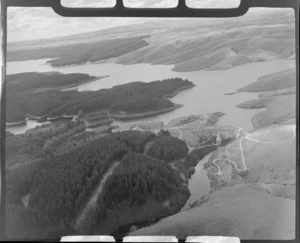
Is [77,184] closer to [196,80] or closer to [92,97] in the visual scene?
[92,97]

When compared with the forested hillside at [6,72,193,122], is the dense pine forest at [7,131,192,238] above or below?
below

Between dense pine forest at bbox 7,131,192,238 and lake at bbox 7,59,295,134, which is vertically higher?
lake at bbox 7,59,295,134

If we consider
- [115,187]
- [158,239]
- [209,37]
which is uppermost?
[209,37]

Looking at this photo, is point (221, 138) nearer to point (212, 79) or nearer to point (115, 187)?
point (212, 79)

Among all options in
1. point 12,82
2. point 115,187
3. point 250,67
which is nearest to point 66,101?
point 12,82

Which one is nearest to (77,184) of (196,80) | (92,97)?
(92,97)

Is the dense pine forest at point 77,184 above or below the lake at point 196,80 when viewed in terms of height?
below

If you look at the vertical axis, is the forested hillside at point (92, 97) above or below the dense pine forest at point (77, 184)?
above

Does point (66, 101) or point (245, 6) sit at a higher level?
point (245, 6)
